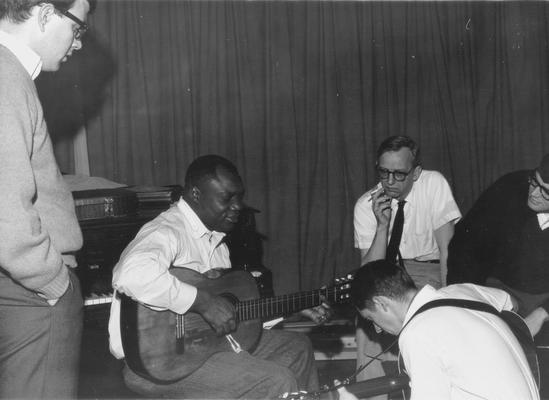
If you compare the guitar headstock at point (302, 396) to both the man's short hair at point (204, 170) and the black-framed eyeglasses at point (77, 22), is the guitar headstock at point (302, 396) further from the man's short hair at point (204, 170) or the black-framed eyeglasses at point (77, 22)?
the black-framed eyeglasses at point (77, 22)

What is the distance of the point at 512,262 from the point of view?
139 inches

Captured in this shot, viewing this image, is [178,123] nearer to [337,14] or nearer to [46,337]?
[337,14]

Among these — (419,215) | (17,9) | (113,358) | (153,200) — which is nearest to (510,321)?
(419,215)

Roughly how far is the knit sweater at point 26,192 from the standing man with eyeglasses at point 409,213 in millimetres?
2211

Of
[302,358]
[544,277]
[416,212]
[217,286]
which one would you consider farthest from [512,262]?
[217,286]

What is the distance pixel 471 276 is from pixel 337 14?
264 centimetres

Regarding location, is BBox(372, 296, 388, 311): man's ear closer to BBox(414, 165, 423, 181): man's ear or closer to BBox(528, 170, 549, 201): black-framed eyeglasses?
BBox(528, 170, 549, 201): black-framed eyeglasses

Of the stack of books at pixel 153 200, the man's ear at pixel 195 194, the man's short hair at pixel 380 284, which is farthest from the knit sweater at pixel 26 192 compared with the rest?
the stack of books at pixel 153 200

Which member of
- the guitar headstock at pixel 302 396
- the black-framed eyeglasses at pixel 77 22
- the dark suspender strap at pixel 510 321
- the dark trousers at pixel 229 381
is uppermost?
the black-framed eyeglasses at pixel 77 22

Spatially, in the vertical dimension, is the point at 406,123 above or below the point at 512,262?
above

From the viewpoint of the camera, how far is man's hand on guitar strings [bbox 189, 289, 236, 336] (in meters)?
2.85

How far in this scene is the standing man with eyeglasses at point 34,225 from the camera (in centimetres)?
171

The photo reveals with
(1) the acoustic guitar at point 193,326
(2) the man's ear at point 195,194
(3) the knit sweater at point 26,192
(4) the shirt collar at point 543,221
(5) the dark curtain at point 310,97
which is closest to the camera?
(3) the knit sweater at point 26,192

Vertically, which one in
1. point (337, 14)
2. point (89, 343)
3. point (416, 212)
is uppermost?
point (337, 14)
